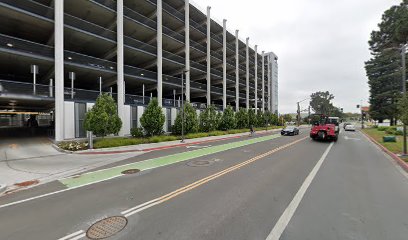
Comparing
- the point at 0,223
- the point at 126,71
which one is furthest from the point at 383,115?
the point at 0,223

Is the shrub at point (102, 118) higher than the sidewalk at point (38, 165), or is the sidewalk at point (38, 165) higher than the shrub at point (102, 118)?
the shrub at point (102, 118)

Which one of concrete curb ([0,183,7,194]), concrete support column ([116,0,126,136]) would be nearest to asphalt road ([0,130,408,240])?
concrete curb ([0,183,7,194])

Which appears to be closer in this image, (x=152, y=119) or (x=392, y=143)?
(x=392, y=143)

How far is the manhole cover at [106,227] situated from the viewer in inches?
169

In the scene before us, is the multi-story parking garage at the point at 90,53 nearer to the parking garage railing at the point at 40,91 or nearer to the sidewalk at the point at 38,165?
the parking garage railing at the point at 40,91

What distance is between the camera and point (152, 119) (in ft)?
74.8

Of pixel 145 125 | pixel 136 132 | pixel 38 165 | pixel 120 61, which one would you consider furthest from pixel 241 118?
pixel 38 165

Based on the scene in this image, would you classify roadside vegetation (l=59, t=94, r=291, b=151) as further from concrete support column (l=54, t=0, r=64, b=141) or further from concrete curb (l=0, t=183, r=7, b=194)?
concrete curb (l=0, t=183, r=7, b=194)

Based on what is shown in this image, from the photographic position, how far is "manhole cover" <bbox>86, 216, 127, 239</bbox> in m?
4.30

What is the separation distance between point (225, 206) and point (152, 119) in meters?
18.5

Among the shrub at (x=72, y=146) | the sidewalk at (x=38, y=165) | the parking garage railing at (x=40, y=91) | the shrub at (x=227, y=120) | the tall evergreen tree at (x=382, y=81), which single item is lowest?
the sidewalk at (x=38, y=165)

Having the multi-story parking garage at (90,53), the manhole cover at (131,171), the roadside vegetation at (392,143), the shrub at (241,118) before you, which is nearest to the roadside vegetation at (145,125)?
the multi-story parking garage at (90,53)

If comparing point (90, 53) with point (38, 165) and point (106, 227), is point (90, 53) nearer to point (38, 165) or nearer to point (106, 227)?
point (38, 165)

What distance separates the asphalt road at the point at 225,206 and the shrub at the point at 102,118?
10.6m
